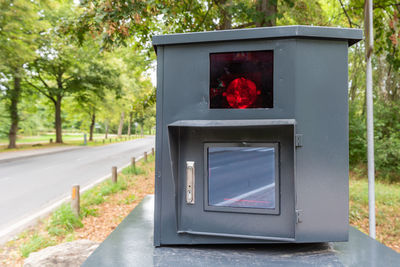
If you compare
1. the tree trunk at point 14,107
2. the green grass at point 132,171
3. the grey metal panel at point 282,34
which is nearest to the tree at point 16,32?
the tree trunk at point 14,107

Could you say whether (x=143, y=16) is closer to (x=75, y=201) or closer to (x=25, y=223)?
(x=75, y=201)

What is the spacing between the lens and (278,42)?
68.9 inches

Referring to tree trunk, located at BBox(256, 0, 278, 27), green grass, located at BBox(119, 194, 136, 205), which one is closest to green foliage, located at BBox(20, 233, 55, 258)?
green grass, located at BBox(119, 194, 136, 205)

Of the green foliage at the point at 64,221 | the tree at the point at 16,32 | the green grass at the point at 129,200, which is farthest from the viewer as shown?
the tree at the point at 16,32

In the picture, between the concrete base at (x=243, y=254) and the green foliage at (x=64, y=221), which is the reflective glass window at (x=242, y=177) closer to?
the concrete base at (x=243, y=254)

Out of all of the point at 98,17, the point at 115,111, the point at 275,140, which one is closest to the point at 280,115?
the point at 275,140

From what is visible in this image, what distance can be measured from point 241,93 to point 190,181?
0.71 m

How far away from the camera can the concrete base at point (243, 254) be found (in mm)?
1634

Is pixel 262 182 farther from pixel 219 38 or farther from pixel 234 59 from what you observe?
pixel 219 38

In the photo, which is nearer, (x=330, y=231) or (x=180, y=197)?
(x=330, y=231)

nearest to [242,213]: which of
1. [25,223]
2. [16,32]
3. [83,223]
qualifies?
[83,223]

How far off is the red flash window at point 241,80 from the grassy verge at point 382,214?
462 cm

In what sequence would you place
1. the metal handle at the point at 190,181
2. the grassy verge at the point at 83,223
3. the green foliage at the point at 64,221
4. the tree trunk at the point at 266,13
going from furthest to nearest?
the green foliage at the point at 64,221
the tree trunk at the point at 266,13
the grassy verge at the point at 83,223
the metal handle at the point at 190,181

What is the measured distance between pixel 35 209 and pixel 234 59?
250 inches
